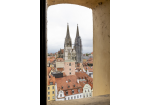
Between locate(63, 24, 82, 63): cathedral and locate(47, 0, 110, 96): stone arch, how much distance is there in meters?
0.24

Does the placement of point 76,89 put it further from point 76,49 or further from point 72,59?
point 76,49

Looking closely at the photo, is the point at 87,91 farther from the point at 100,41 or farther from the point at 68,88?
the point at 100,41

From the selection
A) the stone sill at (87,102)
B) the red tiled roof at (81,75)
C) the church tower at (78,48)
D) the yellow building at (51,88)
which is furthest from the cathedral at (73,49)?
the stone sill at (87,102)

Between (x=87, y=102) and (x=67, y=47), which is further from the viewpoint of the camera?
(x=67, y=47)

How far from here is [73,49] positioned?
46.9 inches

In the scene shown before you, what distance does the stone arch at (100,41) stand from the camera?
109 cm

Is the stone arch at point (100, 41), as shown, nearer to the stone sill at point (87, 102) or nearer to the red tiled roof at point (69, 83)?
the stone sill at point (87, 102)

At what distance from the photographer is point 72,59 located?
1.18m

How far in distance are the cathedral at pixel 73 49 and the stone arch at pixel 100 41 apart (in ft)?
0.77

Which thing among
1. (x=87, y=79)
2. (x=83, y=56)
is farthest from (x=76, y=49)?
(x=87, y=79)

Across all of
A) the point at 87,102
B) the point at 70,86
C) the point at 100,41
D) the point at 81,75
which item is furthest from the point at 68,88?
the point at 100,41

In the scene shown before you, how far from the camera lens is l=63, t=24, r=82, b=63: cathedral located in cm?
114

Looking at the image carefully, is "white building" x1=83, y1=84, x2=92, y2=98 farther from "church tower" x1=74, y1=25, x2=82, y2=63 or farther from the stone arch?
"church tower" x1=74, y1=25, x2=82, y2=63

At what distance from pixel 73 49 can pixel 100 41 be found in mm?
375
